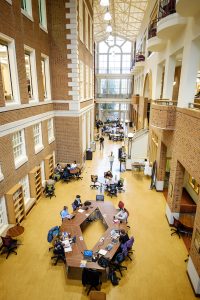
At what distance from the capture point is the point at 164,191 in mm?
13188

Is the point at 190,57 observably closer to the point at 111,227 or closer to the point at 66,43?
the point at 111,227

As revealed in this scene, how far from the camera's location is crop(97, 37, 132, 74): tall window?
1464 inches

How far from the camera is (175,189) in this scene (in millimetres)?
9453

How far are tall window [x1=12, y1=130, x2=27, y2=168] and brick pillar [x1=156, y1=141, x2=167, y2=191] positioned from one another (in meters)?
8.01

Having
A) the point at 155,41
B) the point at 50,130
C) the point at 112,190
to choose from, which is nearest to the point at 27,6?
the point at 155,41

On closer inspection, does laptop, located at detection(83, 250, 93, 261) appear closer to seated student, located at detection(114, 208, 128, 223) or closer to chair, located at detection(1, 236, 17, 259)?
seated student, located at detection(114, 208, 128, 223)

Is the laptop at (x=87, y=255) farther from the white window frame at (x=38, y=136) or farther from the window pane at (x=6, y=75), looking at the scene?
the window pane at (x=6, y=75)

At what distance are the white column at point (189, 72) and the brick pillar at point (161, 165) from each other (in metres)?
4.04

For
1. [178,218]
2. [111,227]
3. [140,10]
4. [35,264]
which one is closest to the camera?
[35,264]

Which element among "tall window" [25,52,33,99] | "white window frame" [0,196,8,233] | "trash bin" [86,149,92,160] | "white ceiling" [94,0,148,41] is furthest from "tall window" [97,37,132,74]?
"white window frame" [0,196,8,233]

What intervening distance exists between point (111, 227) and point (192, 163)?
170 inches

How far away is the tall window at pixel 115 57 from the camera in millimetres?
37188

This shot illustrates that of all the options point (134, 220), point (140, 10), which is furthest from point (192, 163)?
point (140, 10)

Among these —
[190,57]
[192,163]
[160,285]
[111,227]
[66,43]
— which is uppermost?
[66,43]
